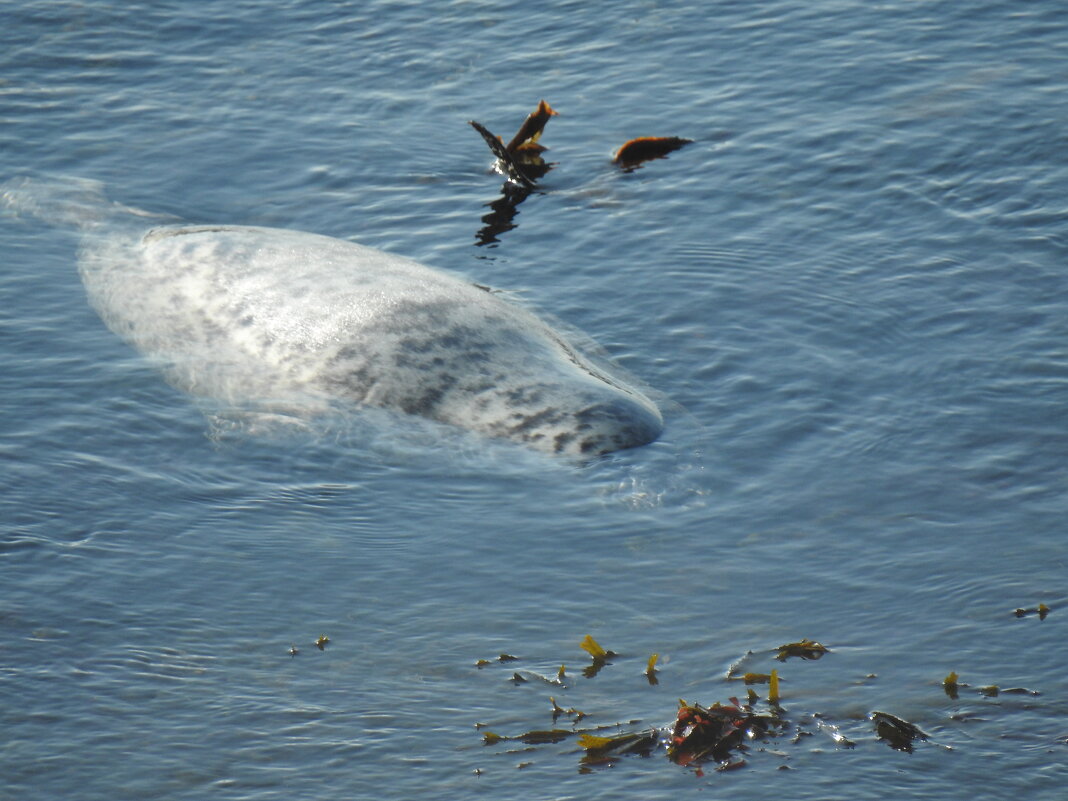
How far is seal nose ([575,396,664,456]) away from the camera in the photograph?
727cm

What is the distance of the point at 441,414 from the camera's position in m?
7.59

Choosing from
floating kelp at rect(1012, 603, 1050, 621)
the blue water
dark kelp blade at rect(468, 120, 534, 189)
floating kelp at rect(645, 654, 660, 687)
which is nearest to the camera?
the blue water

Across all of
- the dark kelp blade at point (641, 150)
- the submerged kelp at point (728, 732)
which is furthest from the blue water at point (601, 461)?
the dark kelp blade at point (641, 150)

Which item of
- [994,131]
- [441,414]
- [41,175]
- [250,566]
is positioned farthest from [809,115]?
[250,566]

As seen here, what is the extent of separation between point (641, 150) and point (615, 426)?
4059 mm

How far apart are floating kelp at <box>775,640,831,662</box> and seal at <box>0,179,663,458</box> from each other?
2.04 metres

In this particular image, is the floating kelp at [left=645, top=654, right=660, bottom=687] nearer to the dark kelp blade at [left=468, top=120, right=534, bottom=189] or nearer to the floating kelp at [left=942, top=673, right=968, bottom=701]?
the floating kelp at [left=942, top=673, right=968, bottom=701]

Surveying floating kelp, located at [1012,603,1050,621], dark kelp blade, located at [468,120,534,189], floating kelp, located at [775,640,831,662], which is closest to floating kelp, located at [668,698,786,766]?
floating kelp, located at [775,640,831,662]

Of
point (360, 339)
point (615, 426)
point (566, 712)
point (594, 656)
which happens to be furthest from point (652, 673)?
point (360, 339)

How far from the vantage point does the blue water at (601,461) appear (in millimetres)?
5047

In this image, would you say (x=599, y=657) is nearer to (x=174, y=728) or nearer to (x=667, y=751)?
(x=667, y=751)

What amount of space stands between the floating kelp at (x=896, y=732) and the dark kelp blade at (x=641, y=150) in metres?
6.55

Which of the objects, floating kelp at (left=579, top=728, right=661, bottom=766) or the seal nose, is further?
the seal nose

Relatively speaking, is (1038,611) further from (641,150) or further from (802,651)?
(641,150)
